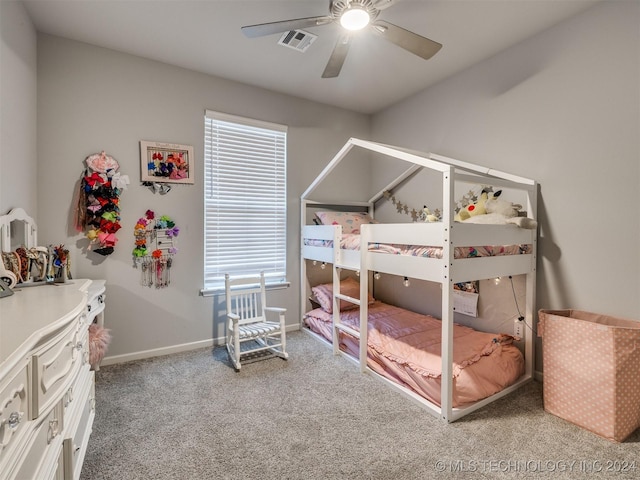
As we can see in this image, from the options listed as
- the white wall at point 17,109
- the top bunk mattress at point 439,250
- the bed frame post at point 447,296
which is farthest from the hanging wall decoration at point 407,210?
the white wall at point 17,109

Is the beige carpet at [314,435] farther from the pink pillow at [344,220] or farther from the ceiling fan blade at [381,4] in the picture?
the ceiling fan blade at [381,4]

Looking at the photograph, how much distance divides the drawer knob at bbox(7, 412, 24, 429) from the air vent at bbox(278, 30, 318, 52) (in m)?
2.58

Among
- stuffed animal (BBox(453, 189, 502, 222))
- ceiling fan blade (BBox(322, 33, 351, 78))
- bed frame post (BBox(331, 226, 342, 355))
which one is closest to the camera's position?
ceiling fan blade (BBox(322, 33, 351, 78))

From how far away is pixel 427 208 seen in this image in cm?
321

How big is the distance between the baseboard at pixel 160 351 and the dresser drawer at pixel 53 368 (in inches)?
63.4

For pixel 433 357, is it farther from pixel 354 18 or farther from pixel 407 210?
pixel 354 18

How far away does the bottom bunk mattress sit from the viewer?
6.89 feet

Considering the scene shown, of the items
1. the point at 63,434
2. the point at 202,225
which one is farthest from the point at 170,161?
the point at 63,434

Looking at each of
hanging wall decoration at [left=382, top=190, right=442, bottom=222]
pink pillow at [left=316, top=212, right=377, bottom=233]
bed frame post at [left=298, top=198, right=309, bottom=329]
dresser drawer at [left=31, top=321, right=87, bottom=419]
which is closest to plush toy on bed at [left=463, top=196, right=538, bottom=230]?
hanging wall decoration at [left=382, top=190, right=442, bottom=222]

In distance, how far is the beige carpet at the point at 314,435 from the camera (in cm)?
156

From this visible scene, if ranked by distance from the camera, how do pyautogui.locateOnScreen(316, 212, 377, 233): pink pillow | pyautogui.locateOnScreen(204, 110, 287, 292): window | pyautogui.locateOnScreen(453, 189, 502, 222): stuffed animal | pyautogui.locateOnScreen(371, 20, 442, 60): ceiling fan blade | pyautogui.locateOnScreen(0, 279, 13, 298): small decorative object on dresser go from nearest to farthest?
pyautogui.locateOnScreen(0, 279, 13, 298): small decorative object on dresser
pyautogui.locateOnScreen(371, 20, 442, 60): ceiling fan blade
pyautogui.locateOnScreen(453, 189, 502, 222): stuffed animal
pyautogui.locateOnScreen(204, 110, 287, 292): window
pyautogui.locateOnScreen(316, 212, 377, 233): pink pillow

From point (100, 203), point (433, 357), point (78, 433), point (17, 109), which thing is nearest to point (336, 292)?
point (433, 357)

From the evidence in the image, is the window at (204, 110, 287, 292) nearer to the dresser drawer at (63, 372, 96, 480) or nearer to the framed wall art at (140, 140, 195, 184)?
the framed wall art at (140, 140, 195, 184)

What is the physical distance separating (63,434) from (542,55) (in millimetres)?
3583
